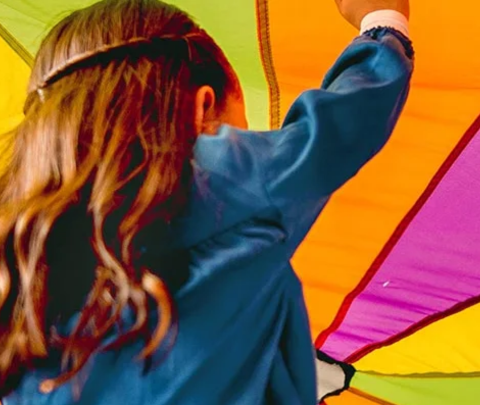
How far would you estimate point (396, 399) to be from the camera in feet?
4.85

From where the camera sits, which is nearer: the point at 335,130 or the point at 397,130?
the point at 335,130

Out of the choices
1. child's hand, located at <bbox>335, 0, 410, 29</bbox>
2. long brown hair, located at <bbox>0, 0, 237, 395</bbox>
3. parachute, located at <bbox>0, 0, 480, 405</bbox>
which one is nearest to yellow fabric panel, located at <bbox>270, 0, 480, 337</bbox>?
parachute, located at <bbox>0, 0, 480, 405</bbox>

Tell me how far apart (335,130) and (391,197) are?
45cm

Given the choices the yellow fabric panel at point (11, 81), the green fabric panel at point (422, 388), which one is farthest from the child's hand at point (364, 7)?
the green fabric panel at point (422, 388)

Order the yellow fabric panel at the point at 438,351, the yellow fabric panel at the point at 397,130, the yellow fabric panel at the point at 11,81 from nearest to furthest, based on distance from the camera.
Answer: the yellow fabric panel at the point at 397,130 < the yellow fabric panel at the point at 11,81 < the yellow fabric panel at the point at 438,351

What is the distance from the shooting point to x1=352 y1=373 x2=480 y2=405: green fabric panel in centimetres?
142

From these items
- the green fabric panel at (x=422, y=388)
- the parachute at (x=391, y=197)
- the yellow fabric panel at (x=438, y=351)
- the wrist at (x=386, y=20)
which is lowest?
the green fabric panel at (x=422, y=388)

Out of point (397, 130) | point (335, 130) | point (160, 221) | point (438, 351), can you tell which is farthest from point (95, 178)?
point (438, 351)

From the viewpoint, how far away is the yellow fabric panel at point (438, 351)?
4.35 feet

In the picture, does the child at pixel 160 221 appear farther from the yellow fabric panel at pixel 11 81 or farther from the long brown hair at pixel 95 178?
the yellow fabric panel at pixel 11 81

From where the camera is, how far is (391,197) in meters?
1.18

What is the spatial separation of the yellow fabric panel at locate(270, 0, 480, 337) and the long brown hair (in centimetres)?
24

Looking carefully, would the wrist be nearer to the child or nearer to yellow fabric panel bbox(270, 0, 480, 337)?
the child

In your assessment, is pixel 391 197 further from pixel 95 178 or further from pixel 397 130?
pixel 95 178
